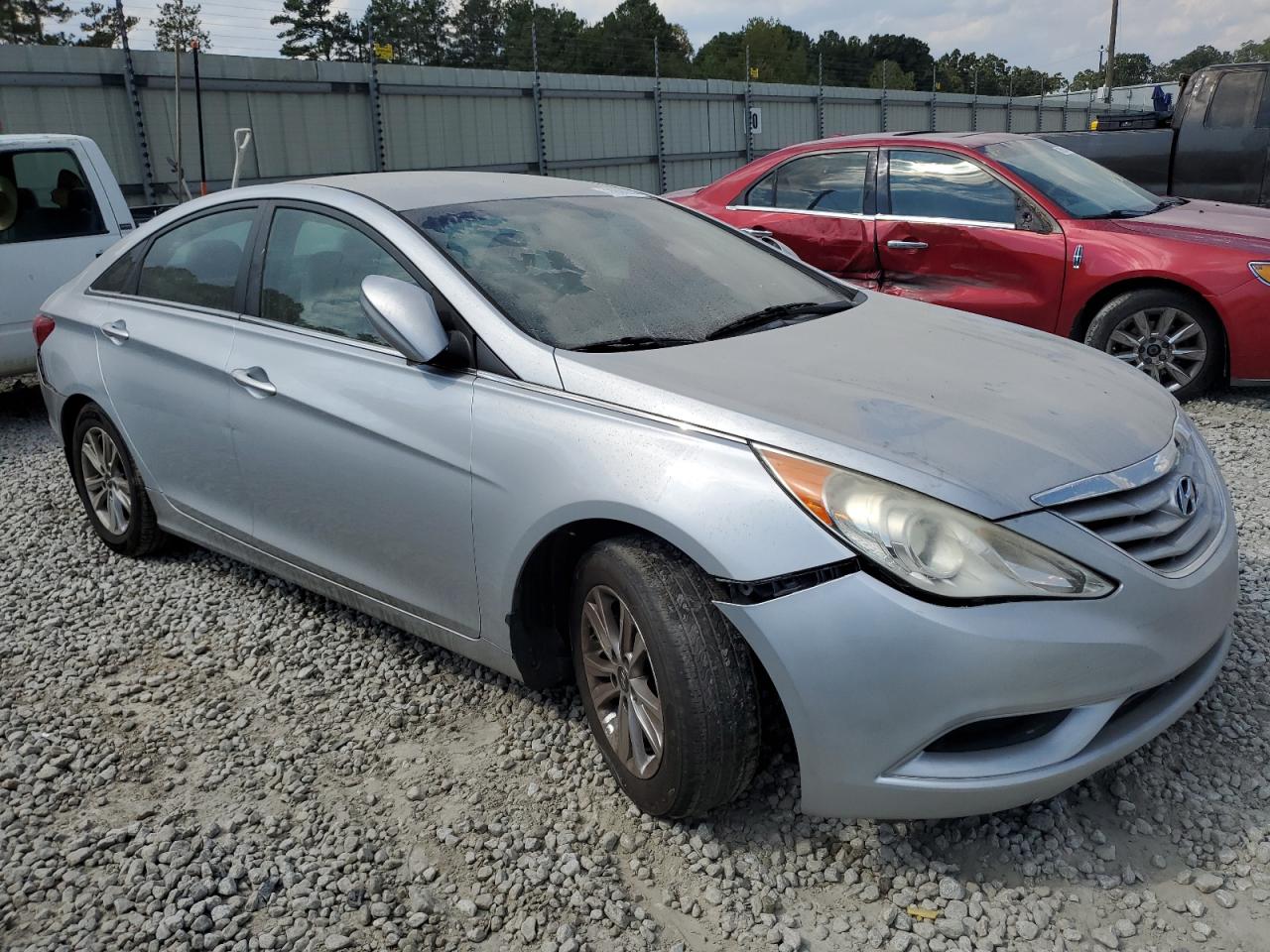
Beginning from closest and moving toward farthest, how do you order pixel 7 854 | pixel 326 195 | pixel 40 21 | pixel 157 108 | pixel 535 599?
pixel 7 854
pixel 535 599
pixel 326 195
pixel 157 108
pixel 40 21

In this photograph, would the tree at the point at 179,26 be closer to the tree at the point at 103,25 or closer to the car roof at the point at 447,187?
the tree at the point at 103,25

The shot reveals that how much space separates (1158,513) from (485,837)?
1765mm

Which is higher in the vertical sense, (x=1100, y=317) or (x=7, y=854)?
(x=1100, y=317)

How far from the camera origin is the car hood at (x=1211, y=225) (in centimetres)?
606

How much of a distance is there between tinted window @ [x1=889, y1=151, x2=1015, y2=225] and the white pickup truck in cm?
505

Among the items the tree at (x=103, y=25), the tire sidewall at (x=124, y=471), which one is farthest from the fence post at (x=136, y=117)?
the tire sidewall at (x=124, y=471)

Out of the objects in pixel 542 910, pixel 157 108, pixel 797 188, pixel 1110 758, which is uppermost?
pixel 157 108

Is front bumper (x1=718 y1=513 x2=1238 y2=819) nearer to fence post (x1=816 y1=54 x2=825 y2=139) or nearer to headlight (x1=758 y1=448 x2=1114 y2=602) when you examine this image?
headlight (x1=758 y1=448 x2=1114 y2=602)

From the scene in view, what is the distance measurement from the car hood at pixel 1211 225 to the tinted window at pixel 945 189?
28.0 inches

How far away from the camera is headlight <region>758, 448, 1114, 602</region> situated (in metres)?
2.24

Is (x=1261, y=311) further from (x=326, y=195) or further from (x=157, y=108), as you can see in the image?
(x=157, y=108)

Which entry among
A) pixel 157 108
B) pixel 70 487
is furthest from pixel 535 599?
pixel 157 108

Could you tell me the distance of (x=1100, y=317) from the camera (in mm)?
6312

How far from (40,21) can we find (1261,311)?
2194 centimetres
